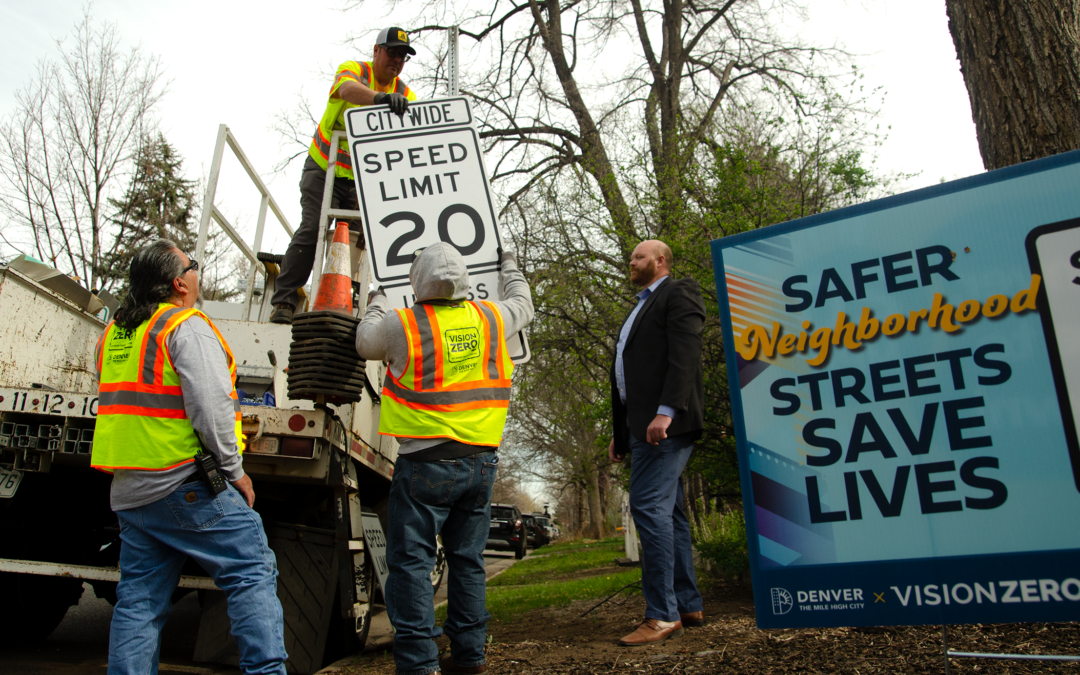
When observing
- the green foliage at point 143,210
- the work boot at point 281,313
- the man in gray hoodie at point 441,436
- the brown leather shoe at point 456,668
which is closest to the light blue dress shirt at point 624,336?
the man in gray hoodie at point 441,436

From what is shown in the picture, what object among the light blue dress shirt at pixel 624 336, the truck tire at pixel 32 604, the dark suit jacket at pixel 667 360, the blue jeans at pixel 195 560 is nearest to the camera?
the blue jeans at pixel 195 560

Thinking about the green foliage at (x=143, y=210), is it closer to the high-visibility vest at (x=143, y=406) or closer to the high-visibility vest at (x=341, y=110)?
the high-visibility vest at (x=341, y=110)

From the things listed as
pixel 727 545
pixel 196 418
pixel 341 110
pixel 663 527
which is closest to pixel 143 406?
pixel 196 418

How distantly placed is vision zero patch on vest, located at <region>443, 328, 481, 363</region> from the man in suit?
3.10 ft

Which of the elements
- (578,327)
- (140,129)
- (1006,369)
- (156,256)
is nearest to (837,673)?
(1006,369)

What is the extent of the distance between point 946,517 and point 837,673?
98cm

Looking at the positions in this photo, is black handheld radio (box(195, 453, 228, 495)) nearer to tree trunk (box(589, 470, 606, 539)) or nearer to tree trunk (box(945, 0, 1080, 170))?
tree trunk (box(945, 0, 1080, 170))

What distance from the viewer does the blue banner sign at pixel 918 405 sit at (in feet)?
6.31

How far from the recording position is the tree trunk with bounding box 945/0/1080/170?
11.0ft

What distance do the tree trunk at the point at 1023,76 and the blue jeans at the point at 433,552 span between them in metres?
2.79

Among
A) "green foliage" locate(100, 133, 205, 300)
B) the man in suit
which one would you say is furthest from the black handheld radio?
"green foliage" locate(100, 133, 205, 300)

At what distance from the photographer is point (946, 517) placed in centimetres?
202

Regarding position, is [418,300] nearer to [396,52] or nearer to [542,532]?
[396,52]

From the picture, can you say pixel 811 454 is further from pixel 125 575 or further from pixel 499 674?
pixel 125 575
